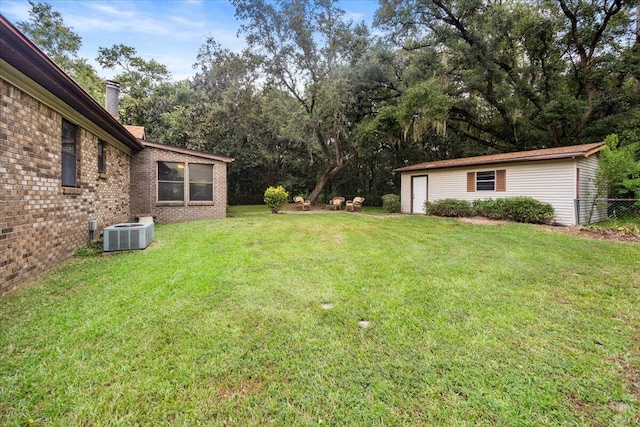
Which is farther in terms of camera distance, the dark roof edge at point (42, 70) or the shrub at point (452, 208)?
the shrub at point (452, 208)

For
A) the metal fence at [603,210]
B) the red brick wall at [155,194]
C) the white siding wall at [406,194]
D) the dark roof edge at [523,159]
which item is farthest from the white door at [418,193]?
the red brick wall at [155,194]

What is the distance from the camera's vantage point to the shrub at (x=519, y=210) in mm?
9102

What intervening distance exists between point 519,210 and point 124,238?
1163 centimetres

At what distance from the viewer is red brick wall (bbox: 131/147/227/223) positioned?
9656mm

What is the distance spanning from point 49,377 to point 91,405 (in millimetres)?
540

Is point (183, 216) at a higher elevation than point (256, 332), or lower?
higher

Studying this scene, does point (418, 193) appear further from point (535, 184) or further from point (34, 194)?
point (34, 194)

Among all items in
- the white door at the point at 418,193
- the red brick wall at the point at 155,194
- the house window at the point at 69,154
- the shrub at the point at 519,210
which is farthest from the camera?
the white door at the point at 418,193

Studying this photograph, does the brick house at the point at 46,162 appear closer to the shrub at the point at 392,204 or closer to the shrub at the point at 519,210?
the shrub at the point at 392,204

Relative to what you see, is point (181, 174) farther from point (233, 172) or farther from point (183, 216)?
point (233, 172)

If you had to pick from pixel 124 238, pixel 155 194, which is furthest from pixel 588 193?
pixel 155 194

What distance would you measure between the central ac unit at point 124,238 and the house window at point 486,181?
1186 cm

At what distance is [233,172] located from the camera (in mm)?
20375

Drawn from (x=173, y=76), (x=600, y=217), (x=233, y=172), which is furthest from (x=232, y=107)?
(x=600, y=217)
